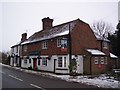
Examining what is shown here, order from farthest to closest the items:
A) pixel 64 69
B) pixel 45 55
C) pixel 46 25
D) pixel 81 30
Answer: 1. pixel 46 25
2. pixel 45 55
3. pixel 81 30
4. pixel 64 69

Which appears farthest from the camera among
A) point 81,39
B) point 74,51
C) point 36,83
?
point 81,39

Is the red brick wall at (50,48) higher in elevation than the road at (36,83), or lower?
higher

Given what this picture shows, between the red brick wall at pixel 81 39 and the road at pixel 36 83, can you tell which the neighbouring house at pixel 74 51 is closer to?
the red brick wall at pixel 81 39

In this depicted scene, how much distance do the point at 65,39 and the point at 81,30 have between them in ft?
11.0

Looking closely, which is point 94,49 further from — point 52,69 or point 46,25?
point 46,25

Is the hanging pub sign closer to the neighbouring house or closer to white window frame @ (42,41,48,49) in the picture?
the neighbouring house

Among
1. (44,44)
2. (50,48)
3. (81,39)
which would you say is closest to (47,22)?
(44,44)

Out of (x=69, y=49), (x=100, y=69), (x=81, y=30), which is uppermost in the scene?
(x=81, y=30)

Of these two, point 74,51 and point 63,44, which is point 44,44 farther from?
point 74,51

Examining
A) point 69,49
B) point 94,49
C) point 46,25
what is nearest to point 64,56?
point 69,49

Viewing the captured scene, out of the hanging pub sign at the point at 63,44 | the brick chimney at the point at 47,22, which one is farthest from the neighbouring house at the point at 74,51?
the brick chimney at the point at 47,22

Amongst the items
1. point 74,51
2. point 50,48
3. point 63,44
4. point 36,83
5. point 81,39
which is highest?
point 81,39

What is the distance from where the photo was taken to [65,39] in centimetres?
3102

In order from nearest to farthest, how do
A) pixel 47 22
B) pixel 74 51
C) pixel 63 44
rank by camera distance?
pixel 63 44
pixel 74 51
pixel 47 22
